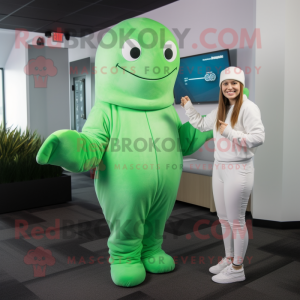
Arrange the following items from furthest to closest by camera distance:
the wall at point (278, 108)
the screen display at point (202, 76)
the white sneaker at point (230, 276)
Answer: the screen display at point (202, 76) < the wall at point (278, 108) < the white sneaker at point (230, 276)

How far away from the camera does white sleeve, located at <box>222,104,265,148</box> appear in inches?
73.9

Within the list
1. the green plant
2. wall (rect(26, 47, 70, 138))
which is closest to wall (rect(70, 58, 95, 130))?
wall (rect(26, 47, 70, 138))

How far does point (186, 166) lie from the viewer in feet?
13.2

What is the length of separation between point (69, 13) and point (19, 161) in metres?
2.76

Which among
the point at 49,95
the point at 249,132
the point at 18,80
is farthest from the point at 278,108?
the point at 18,80

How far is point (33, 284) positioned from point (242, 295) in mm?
1273

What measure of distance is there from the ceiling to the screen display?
1035 mm

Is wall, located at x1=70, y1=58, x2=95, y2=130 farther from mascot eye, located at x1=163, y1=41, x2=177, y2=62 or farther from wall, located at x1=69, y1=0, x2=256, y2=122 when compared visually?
mascot eye, located at x1=163, y1=41, x2=177, y2=62

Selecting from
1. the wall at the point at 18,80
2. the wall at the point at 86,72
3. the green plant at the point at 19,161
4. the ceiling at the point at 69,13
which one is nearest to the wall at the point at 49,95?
the wall at the point at 18,80

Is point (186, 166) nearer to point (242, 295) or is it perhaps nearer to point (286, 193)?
point (286, 193)

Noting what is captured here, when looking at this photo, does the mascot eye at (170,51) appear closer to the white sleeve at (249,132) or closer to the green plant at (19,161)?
the white sleeve at (249,132)

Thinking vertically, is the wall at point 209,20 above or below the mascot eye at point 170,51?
above

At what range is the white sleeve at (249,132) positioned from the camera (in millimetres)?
1877

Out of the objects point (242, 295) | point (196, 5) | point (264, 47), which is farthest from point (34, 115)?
point (242, 295)
